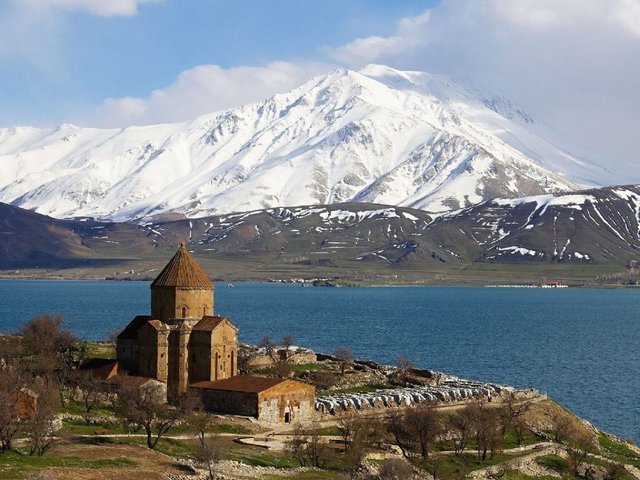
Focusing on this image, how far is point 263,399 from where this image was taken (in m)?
67.4

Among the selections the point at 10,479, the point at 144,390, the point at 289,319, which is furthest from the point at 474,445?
the point at 289,319

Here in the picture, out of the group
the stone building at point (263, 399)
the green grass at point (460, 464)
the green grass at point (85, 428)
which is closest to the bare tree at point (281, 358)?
the stone building at point (263, 399)

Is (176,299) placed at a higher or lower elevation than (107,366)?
higher

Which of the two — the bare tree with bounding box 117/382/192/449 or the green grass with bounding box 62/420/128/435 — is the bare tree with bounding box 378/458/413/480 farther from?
the green grass with bounding box 62/420/128/435

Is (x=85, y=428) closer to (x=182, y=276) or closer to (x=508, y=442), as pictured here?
(x=182, y=276)

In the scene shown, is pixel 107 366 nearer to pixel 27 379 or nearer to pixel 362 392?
pixel 27 379

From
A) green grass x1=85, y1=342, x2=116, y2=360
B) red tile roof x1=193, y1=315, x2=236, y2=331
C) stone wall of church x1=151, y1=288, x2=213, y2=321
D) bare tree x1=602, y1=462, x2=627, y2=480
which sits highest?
stone wall of church x1=151, y1=288, x2=213, y2=321

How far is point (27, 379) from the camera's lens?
6681cm

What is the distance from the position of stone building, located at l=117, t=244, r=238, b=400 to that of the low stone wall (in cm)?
803

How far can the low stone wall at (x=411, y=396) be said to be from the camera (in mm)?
73438

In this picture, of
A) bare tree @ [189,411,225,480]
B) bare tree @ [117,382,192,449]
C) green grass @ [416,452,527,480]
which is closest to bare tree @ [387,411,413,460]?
green grass @ [416,452,527,480]

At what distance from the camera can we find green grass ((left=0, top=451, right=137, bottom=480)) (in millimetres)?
45812

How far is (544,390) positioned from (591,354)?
121ft

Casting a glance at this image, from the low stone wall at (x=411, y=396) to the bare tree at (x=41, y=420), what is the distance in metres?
20.6
